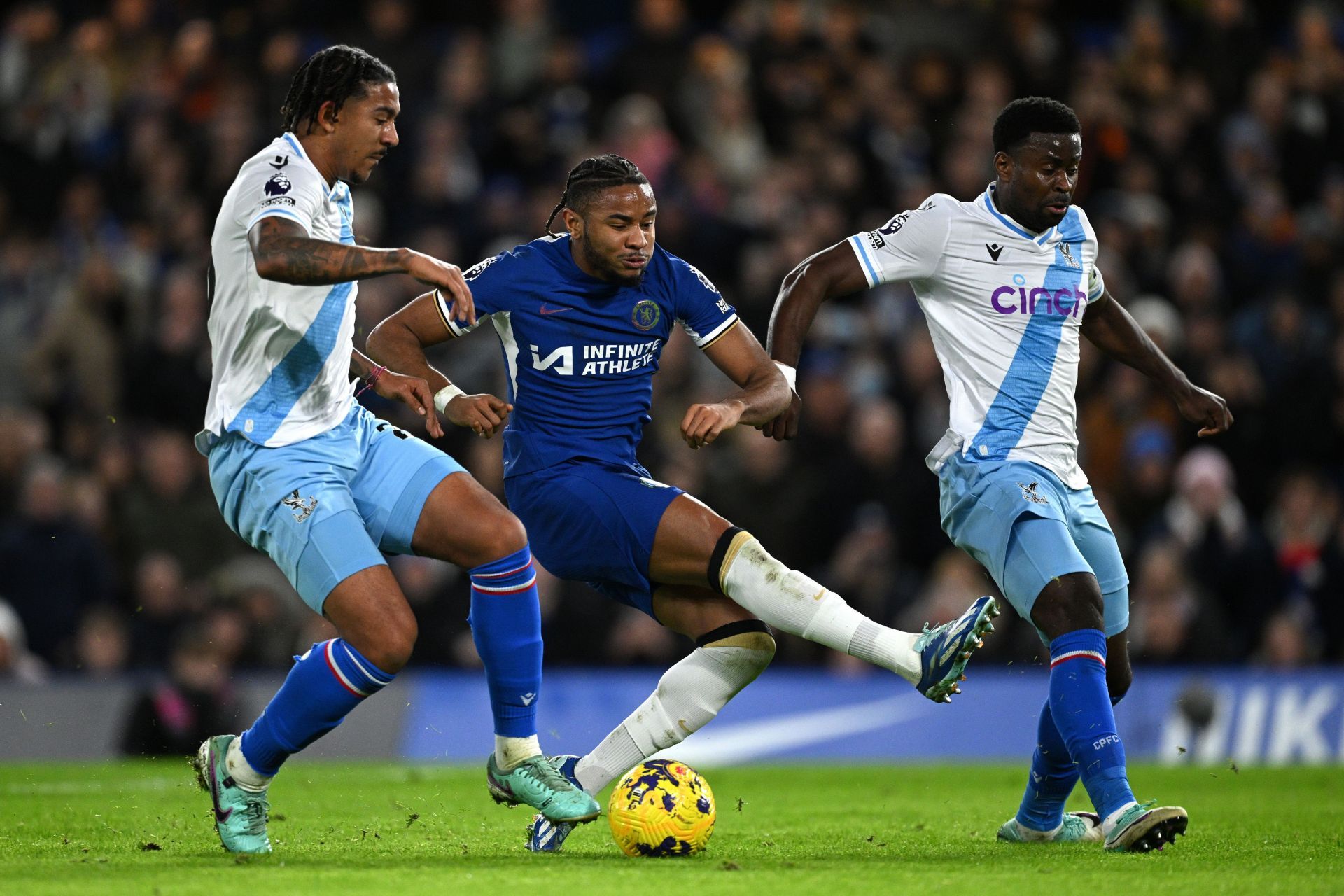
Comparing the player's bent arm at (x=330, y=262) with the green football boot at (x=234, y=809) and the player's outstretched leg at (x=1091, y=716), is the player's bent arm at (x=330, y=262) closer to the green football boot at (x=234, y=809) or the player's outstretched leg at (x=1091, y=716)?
the green football boot at (x=234, y=809)

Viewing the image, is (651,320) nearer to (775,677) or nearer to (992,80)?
(775,677)

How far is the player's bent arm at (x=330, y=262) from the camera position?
5832 millimetres

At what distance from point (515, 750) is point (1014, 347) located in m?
2.47

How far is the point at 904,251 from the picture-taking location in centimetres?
714

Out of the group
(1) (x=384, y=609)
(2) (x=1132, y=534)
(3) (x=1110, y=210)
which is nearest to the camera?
(1) (x=384, y=609)

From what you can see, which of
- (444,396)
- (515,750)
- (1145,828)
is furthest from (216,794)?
(1145,828)

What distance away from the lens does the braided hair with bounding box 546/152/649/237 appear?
21.9 feet

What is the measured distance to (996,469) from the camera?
6.89m

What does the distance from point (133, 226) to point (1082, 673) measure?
10.6 meters

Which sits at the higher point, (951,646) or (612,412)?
(612,412)

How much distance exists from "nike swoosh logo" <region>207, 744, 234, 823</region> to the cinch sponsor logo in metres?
3.38

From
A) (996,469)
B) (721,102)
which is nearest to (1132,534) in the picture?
(721,102)

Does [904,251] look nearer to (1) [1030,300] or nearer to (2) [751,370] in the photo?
(1) [1030,300]

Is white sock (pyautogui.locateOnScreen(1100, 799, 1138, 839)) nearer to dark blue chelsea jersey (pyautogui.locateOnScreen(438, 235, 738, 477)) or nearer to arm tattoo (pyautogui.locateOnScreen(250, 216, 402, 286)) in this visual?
dark blue chelsea jersey (pyautogui.locateOnScreen(438, 235, 738, 477))
